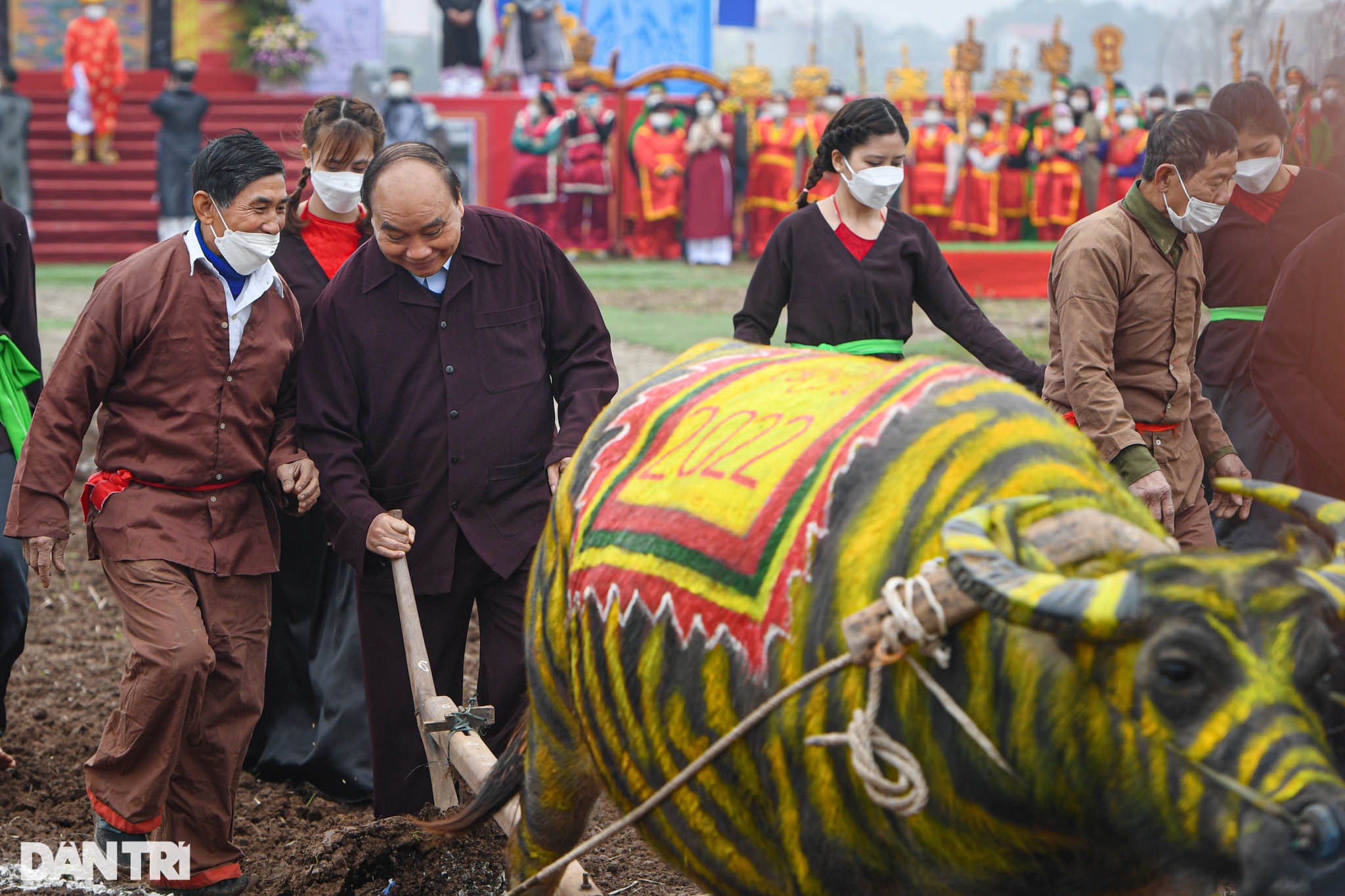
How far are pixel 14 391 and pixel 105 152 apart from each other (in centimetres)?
1556

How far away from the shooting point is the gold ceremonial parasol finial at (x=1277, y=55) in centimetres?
657

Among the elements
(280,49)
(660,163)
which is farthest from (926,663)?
(280,49)

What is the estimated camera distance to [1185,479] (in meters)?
4.08

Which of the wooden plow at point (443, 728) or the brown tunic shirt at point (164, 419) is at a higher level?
the brown tunic shirt at point (164, 419)

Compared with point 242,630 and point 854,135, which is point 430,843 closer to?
point 242,630

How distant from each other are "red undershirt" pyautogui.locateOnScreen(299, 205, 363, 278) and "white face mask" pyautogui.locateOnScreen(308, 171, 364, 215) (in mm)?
96

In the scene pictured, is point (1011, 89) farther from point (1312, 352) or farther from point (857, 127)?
point (1312, 352)

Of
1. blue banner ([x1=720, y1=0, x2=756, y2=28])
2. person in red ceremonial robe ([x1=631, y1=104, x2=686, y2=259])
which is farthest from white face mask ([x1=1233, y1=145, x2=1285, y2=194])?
blue banner ([x1=720, y1=0, x2=756, y2=28])

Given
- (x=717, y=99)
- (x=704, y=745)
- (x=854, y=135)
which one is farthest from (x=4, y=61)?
(x=704, y=745)

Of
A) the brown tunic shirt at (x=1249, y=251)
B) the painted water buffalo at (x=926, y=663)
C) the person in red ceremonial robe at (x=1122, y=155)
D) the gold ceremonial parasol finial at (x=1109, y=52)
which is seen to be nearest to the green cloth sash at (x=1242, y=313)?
the brown tunic shirt at (x=1249, y=251)

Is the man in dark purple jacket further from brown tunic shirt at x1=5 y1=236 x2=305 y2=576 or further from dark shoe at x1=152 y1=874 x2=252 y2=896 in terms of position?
dark shoe at x1=152 y1=874 x2=252 y2=896

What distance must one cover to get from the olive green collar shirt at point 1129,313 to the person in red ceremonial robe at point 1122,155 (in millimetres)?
16657

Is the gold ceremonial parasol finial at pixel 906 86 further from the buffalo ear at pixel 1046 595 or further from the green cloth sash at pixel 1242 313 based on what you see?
the buffalo ear at pixel 1046 595

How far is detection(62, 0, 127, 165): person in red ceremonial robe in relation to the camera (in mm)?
18297
